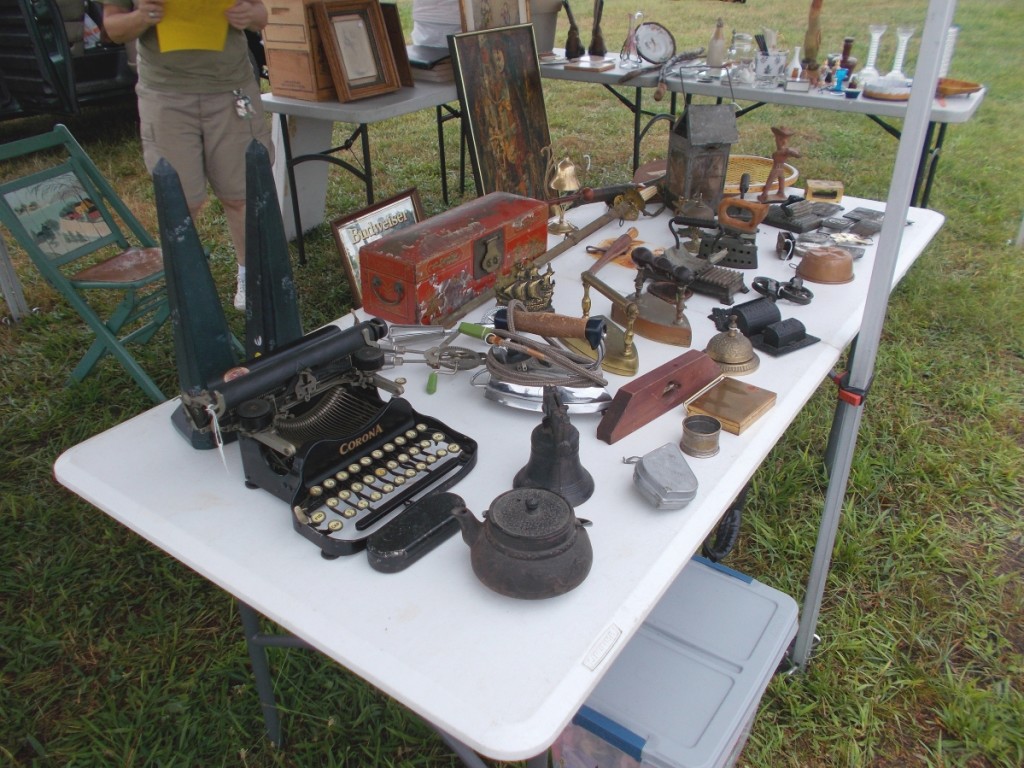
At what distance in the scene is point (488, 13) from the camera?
159 inches

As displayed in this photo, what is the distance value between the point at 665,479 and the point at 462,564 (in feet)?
1.38

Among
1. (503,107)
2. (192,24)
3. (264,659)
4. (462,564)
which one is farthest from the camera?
(503,107)

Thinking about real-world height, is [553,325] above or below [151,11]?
below

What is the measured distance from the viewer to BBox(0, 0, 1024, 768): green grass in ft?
7.21

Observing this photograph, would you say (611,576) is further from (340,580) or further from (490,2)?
(490,2)

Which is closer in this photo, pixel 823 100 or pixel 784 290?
pixel 784 290

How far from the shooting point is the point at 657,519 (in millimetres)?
1457

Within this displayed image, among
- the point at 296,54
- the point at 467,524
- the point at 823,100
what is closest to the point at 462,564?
the point at 467,524

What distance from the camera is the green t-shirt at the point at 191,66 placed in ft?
11.1

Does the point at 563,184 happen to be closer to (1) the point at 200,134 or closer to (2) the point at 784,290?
(2) the point at 784,290

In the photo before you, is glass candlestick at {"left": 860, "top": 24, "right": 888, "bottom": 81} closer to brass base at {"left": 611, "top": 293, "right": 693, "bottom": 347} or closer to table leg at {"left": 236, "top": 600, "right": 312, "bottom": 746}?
brass base at {"left": 611, "top": 293, "right": 693, "bottom": 347}

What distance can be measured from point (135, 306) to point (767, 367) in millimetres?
2735

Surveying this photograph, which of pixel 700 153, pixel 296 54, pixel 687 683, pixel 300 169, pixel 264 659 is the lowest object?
pixel 264 659

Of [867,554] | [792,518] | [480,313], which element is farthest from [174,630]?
[867,554]
